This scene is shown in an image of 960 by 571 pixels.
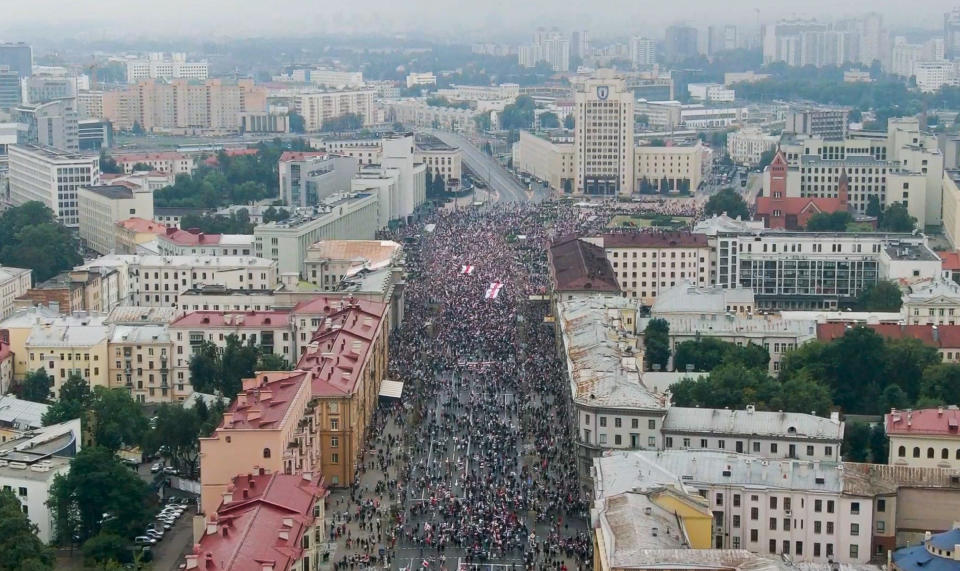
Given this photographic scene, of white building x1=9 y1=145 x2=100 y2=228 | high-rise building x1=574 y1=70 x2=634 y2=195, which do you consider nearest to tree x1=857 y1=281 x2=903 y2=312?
white building x1=9 y1=145 x2=100 y2=228

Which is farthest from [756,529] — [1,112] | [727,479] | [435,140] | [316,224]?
[1,112]

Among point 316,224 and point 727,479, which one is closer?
point 727,479

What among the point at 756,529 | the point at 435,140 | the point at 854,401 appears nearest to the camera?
the point at 756,529

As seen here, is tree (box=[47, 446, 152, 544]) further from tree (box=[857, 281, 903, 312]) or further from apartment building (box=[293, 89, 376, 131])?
apartment building (box=[293, 89, 376, 131])

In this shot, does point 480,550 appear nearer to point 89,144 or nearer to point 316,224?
point 316,224

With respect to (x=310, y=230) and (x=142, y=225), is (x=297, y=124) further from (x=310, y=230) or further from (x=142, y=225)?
(x=310, y=230)

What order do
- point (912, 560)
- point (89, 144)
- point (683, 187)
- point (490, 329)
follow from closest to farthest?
point (912, 560)
point (490, 329)
point (683, 187)
point (89, 144)

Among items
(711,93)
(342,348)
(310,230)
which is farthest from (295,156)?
(711,93)
